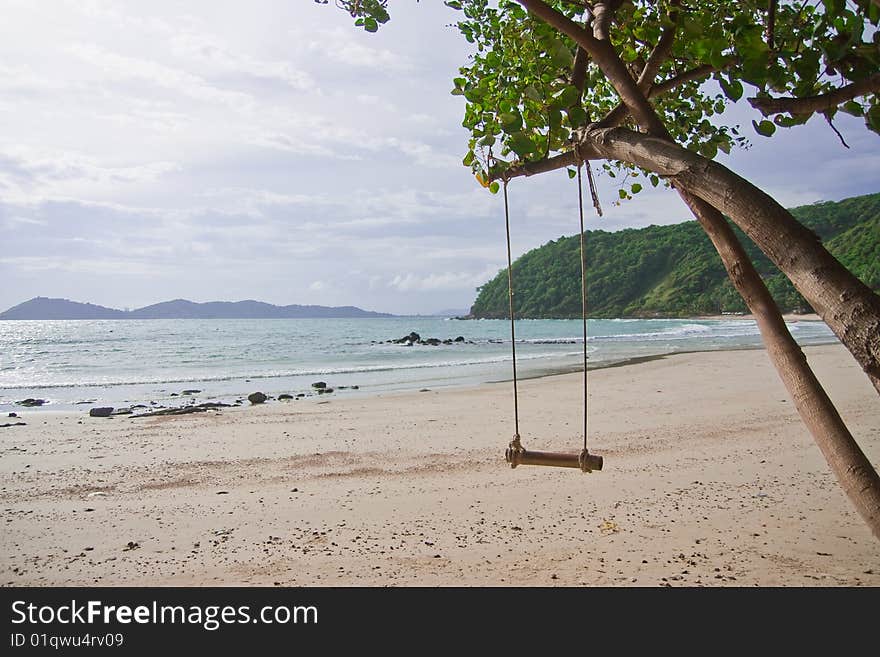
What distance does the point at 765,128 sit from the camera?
2523mm

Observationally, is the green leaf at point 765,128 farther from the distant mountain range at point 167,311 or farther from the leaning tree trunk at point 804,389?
the distant mountain range at point 167,311

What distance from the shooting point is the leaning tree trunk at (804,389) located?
2271 millimetres

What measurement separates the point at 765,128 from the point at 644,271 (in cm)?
7961

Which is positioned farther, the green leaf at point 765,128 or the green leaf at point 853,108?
the green leaf at point 853,108

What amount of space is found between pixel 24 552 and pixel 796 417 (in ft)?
29.4

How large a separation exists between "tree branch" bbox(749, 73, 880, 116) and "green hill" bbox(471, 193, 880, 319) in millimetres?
66810

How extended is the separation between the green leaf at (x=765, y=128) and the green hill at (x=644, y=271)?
220 ft

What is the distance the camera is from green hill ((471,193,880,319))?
68750 millimetres

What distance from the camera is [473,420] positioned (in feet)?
33.1

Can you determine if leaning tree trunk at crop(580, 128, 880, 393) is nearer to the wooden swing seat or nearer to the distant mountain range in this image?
the wooden swing seat

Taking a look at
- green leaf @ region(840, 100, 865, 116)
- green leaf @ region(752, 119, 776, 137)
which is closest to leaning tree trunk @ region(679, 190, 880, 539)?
green leaf @ region(752, 119, 776, 137)

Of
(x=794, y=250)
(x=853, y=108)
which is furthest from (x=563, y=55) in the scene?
(x=853, y=108)

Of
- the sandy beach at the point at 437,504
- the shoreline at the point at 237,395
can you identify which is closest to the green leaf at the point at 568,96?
the sandy beach at the point at 437,504
